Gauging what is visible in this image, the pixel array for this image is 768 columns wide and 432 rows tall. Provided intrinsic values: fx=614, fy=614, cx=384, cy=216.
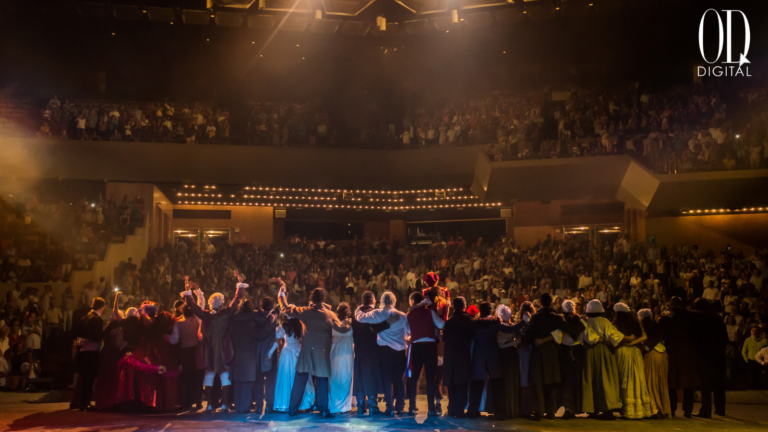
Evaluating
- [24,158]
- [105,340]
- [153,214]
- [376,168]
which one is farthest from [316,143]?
[105,340]

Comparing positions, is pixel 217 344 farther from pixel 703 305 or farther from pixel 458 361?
pixel 703 305

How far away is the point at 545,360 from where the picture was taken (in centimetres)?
716

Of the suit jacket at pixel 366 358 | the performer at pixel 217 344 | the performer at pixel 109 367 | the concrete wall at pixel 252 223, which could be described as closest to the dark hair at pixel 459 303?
the suit jacket at pixel 366 358

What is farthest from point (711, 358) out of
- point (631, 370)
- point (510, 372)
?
point (510, 372)

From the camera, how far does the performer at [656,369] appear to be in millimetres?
7367

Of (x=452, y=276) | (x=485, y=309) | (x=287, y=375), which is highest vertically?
(x=452, y=276)

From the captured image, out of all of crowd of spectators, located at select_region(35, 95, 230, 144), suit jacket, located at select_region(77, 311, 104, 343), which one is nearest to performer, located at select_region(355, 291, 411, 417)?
suit jacket, located at select_region(77, 311, 104, 343)

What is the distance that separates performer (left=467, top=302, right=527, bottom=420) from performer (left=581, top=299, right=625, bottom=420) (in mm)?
896

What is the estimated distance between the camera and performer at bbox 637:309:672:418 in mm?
7367

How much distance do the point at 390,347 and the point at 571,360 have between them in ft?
7.08

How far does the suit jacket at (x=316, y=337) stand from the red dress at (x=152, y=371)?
1.62 m

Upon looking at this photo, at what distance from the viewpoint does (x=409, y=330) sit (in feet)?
24.9

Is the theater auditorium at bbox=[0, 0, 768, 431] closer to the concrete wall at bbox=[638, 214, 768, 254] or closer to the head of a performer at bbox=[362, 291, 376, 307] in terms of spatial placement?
the concrete wall at bbox=[638, 214, 768, 254]

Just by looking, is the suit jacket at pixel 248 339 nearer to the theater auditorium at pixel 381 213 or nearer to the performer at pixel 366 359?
the theater auditorium at pixel 381 213
